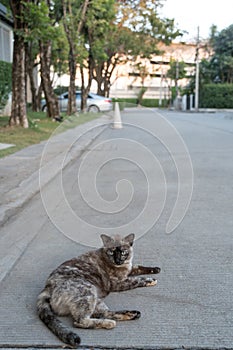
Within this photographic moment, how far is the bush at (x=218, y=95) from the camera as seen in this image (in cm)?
5044

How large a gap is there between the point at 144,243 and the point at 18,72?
1224 centimetres

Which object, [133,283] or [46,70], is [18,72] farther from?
[133,283]

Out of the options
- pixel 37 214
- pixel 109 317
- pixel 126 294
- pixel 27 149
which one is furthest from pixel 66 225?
pixel 27 149

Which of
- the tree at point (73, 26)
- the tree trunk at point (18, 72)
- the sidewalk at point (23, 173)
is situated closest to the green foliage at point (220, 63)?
the tree at point (73, 26)

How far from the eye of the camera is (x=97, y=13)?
2936 centimetres

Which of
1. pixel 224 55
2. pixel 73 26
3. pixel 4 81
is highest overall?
pixel 224 55

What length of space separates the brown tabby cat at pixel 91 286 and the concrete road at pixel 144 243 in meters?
0.07

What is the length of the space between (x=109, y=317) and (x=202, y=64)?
5568 cm

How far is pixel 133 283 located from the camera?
4.07 metres

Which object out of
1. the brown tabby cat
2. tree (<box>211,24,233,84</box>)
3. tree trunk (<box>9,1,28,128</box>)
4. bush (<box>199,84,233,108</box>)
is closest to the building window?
tree trunk (<box>9,1,28,128</box>)

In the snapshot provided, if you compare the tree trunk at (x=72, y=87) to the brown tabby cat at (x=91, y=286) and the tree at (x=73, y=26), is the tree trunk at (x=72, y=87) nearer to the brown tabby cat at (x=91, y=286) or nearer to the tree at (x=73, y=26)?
the tree at (x=73, y=26)

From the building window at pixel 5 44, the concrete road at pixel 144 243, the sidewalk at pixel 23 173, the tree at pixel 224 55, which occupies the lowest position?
the concrete road at pixel 144 243

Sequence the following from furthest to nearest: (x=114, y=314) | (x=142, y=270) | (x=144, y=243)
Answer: (x=144, y=243) < (x=142, y=270) < (x=114, y=314)

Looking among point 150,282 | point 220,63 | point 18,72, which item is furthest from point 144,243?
point 220,63
